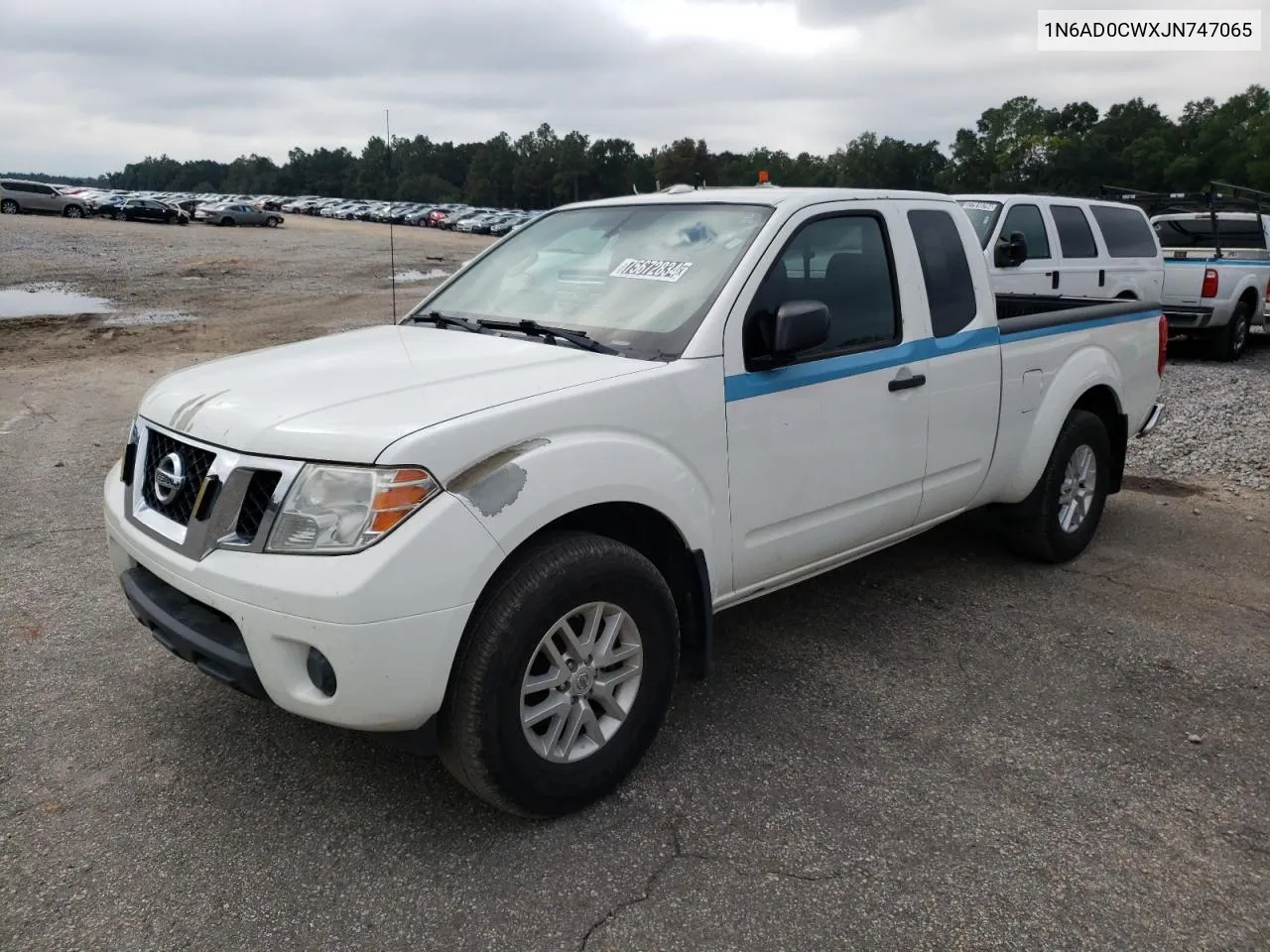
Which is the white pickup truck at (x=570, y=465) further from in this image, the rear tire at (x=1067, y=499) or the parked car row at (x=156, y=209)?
the parked car row at (x=156, y=209)

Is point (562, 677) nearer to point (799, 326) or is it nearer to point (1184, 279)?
point (799, 326)

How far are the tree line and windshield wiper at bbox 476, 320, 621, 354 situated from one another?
40495mm

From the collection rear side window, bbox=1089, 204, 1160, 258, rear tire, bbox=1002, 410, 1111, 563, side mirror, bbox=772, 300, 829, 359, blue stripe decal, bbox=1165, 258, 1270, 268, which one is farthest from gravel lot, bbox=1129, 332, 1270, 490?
side mirror, bbox=772, 300, 829, 359

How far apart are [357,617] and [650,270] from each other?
1.78 metres

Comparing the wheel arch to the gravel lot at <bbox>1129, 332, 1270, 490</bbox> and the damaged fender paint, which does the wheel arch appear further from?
the gravel lot at <bbox>1129, 332, 1270, 490</bbox>

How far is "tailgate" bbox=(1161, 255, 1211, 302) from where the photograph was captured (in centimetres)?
1298

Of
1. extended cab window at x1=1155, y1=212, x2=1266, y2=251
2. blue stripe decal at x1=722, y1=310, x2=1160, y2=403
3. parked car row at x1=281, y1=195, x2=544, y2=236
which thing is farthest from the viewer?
parked car row at x1=281, y1=195, x2=544, y2=236

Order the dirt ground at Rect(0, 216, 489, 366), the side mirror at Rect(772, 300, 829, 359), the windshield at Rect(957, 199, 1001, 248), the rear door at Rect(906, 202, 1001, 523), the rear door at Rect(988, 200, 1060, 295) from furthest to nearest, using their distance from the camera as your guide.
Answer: the dirt ground at Rect(0, 216, 489, 366), the rear door at Rect(988, 200, 1060, 295), the windshield at Rect(957, 199, 1001, 248), the rear door at Rect(906, 202, 1001, 523), the side mirror at Rect(772, 300, 829, 359)

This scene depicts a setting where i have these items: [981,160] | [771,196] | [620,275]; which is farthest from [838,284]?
[981,160]

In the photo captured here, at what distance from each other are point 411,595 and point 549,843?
92cm

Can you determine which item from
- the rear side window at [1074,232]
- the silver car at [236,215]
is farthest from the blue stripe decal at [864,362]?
the silver car at [236,215]

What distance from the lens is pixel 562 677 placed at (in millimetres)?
2969

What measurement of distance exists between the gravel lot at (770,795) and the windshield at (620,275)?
1447mm

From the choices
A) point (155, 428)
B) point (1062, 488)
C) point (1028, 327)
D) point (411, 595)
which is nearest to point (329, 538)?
point (411, 595)
